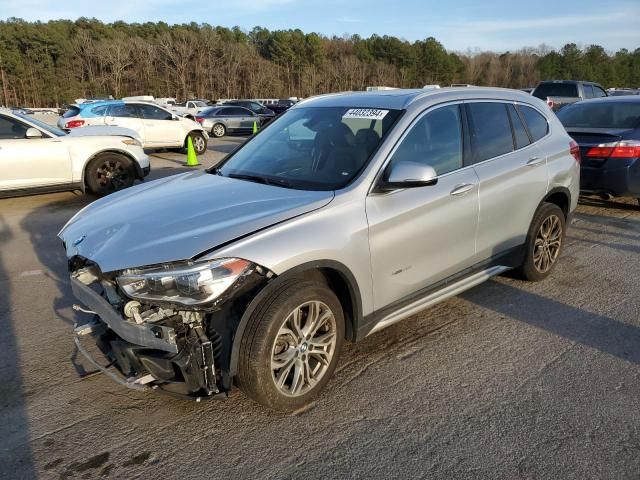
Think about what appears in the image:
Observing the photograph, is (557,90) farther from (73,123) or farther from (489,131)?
(489,131)

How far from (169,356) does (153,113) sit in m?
14.7

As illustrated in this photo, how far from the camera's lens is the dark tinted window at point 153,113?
621 inches

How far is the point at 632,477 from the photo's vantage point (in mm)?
2488

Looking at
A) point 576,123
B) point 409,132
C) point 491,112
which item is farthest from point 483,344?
point 576,123

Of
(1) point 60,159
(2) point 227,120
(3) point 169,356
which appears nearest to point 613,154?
(3) point 169,356

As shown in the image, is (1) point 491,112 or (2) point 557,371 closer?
(2) point 557,371

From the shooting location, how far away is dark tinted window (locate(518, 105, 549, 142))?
4.79m

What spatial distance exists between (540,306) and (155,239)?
334cm

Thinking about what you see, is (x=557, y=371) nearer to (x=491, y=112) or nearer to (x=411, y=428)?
(x=411, y=428)

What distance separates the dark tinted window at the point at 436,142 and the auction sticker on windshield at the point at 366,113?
25 cm

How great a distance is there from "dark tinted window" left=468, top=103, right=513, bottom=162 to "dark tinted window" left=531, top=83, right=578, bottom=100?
1501cm

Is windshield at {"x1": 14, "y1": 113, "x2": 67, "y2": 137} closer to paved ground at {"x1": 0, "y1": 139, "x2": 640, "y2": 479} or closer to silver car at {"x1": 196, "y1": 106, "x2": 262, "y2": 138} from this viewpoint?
paved ground at {"x1": 0, "y1": 139, "x2": 640, "y2": 479}

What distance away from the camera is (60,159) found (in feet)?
28.2

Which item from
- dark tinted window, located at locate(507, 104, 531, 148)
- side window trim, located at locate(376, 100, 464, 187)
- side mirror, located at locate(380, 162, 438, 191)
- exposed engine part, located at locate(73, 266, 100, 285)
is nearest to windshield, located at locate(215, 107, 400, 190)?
side window trim, located at locate(376, 100, 464, 187)
